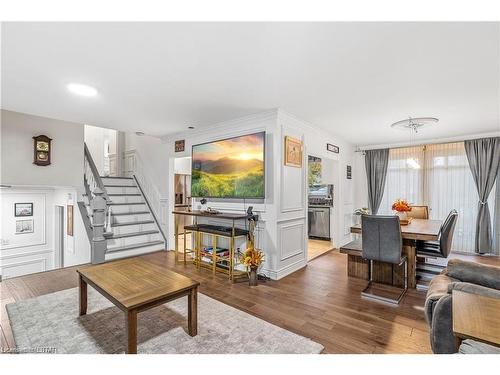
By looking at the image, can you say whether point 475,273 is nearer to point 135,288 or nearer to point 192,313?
point 192,313

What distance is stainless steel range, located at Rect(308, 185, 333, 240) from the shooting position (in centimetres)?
636

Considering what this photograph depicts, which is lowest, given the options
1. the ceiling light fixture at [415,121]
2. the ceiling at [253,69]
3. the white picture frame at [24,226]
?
the white picture frame at [24,226]

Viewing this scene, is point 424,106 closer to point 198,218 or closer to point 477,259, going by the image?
point 477,259

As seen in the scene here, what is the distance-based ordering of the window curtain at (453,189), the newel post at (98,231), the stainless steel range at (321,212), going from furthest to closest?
the stainless steel range at (321,212) < the window curtain at (453,189) < the newel post at (98,231)

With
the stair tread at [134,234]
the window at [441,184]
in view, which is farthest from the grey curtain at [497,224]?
the stair tread at [134,234]

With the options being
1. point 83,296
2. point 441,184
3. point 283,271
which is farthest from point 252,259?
point 441,184

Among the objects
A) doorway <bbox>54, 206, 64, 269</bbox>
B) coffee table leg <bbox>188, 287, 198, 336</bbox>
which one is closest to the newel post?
doorway <bbox>54, 206, 64, 269</bbox>

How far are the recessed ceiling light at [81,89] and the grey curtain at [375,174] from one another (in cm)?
591

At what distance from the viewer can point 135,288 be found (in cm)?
206

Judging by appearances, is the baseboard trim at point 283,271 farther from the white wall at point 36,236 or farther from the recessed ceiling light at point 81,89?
the white wall at point 36,236

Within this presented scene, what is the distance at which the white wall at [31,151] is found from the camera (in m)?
4.36

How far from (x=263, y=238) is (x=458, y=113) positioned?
3427 mm

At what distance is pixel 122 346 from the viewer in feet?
6.60
